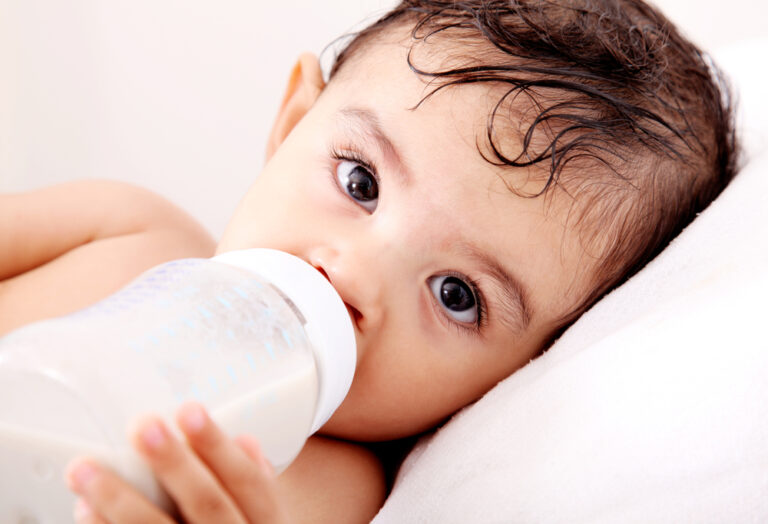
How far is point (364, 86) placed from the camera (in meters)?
0.84

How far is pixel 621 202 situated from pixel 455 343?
23cm

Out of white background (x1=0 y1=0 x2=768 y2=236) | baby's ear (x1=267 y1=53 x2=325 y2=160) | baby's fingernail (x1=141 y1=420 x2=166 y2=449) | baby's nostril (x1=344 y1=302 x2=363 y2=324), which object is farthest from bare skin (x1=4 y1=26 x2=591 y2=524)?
white background (x1=0 y1=0 x2=768 y2=236)

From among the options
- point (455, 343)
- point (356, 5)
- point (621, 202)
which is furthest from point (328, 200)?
point (356, 5)

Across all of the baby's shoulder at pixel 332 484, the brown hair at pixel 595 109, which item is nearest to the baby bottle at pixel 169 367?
the baby's shoulder at pixel 332 484

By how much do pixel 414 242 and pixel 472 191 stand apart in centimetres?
8

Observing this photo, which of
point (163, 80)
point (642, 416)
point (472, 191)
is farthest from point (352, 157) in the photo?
point (163, 80)

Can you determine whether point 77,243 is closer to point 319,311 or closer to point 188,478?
point 319,311

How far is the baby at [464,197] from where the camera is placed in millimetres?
749

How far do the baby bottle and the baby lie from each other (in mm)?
92

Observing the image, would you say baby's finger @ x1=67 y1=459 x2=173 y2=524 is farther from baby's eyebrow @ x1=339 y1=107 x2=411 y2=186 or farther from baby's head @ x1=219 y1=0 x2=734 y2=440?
baby's eyebrow @ x1=339 y1=107 x2=411 y2=186

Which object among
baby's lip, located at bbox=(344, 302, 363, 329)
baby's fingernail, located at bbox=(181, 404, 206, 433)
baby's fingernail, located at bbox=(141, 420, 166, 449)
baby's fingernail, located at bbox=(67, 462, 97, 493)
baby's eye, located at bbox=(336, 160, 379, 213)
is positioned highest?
baby's eye, located at bbox=(336, 160, 379, 213)

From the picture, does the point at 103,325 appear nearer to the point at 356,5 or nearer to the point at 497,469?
the point at 497,469

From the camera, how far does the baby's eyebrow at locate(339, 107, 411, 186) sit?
0.76 m

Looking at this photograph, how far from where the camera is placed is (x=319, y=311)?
620mm
